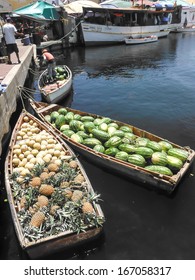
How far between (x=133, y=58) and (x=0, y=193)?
26.6 m

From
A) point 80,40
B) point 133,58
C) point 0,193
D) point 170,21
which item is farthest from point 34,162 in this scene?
point 170,21

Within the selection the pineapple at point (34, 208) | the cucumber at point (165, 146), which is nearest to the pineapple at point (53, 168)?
the pineapple at point (34, 208)

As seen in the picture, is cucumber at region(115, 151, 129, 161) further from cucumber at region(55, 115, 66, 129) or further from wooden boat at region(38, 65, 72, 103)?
wooden boat at region(38, 65, 72, 103)

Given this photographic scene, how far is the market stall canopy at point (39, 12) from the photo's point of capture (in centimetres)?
3434

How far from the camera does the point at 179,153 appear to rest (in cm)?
915

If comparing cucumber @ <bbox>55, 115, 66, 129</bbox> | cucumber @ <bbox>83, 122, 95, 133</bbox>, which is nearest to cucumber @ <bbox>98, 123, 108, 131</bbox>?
cucumber @ <bbox>83, 122, 95, 133</bbox>

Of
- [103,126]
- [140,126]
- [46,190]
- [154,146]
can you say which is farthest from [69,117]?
[46,190]

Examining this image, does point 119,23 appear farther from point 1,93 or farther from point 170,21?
point 1,93

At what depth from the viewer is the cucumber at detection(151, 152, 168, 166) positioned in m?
8.95

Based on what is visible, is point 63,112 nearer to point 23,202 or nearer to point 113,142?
point 113,142

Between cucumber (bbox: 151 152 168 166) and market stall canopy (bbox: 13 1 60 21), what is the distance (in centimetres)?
3258

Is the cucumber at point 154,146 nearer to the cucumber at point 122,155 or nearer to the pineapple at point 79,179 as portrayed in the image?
the cucumber at point 122,155

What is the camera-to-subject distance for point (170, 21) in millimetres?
48844

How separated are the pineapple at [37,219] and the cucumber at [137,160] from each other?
4086 mm
